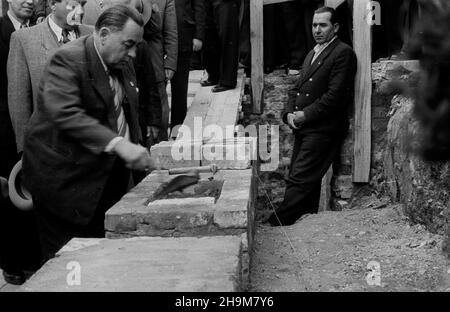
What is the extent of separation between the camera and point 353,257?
487 cm

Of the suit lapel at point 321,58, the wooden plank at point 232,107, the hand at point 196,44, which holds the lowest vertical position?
the wooden plank at point 232,107

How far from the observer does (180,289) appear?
307 cm

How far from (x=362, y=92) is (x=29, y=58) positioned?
13.3ft

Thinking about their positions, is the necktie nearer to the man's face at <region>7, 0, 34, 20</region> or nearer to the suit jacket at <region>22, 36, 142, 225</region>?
the man's face at <region>7, 0, 34, 20</region>

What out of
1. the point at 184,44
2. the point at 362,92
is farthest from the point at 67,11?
the point at 362,92

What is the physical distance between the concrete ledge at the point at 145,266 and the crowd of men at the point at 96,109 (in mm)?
520

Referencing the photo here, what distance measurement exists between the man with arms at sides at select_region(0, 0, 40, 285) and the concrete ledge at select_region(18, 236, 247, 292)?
5.10 ft

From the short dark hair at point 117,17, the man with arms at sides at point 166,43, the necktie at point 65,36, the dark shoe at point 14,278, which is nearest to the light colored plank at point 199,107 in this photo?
the man with arms at sides at point 166,43

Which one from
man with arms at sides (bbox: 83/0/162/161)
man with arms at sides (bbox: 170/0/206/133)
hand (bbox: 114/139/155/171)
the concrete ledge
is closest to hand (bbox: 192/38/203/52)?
man with arms at sides (bbox: 170/0/206/133)

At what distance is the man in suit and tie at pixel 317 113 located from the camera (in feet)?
25.1

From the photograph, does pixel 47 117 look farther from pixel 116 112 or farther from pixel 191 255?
pixel 191 255

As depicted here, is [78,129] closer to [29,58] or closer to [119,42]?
[119,42]

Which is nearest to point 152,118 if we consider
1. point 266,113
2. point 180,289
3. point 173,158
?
point 173,158

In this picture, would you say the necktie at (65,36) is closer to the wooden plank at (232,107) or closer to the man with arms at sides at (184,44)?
→ the wooden plank at (232,107)
